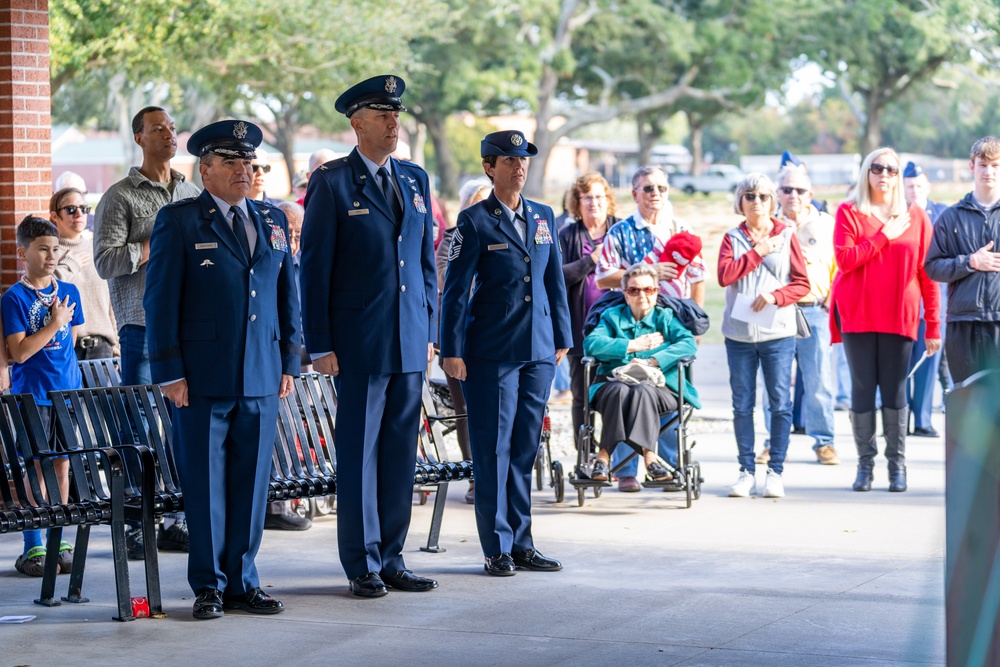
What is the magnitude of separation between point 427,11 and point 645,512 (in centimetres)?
2470

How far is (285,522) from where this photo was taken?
841cm

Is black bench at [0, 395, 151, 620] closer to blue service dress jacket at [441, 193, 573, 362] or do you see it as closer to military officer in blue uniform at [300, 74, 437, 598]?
military officer in blue uniform at [300, 74, 437, 598]

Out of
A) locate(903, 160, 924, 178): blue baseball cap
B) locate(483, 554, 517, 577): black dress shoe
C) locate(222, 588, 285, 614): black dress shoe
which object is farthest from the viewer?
locate(903, 160, 924, 178): blue baseball cap

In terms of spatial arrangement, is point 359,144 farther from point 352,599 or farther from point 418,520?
point 418,520

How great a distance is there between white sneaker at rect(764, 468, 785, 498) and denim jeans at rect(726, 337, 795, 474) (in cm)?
6

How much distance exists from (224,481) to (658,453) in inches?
145

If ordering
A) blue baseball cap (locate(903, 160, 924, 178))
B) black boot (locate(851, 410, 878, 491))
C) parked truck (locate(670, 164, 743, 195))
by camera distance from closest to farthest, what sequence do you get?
1. black boot (locate(851, 410, 878, 491))
2. blue baseball cap (locate(903, 160, 924, 178))
3. parked truck (locate(670, 164, 743, 195))

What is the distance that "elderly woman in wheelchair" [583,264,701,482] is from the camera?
344 inches

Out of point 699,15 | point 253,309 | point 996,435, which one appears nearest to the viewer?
point 996,435

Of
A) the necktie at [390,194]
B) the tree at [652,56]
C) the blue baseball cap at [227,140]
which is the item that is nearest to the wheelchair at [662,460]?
the necktie at [390,194]

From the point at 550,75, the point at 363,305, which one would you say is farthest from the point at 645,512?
the point at 550,75

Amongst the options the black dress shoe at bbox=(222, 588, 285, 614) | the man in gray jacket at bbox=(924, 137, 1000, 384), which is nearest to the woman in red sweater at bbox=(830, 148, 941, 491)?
the man in gray jacket at bbox=(924, 137, 1000, 384)

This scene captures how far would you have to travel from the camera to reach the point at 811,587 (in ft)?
21.8

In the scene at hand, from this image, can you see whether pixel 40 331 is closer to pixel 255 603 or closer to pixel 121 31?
pixel 255 603
